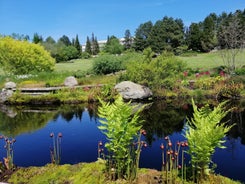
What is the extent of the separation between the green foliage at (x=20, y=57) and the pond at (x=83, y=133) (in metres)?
15.5

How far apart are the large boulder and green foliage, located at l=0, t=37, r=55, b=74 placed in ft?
51.5

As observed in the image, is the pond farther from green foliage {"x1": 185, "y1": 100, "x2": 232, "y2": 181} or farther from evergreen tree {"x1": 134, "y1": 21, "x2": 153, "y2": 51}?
evergreen tree {"x1": 134, "y1": 21, "x2": 153, "y2": 51}

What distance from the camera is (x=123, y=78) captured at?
22.1 metres

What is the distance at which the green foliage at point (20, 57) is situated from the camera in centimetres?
3187

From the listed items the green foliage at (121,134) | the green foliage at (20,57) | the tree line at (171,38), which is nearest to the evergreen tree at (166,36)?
the tree line at (171,38)

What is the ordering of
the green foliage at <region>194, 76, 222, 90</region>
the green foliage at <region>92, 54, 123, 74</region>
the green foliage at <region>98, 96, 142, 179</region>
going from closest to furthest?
the green foliage at <region>98, 96, 142, 179</region>, the green foliage at <region>194, 76, 222, 90</region>, the green foliage at <region>92, 54, 123, 74</region>

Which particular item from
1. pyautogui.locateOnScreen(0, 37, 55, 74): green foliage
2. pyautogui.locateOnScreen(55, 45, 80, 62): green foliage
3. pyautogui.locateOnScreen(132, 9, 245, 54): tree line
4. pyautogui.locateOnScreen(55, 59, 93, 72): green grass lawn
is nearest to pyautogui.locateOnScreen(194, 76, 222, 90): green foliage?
pyautogui.locateOnScreen(0, 37, 55, 74): green foliage

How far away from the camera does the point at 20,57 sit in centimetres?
3192

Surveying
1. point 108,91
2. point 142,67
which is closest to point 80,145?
point 108,91

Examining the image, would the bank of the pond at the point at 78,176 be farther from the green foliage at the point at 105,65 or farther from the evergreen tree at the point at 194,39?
the evergreen tree at the point at 194,39

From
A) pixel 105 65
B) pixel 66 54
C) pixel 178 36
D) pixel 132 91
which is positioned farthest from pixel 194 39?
pixel 132 91

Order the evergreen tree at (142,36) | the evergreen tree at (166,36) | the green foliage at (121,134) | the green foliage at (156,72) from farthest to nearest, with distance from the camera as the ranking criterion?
1. the evergreen tree at (142,36)
2. the evergreen tree at (166,36)
3. the green foliage at (156,72)
4. the green foliage at (121,134)

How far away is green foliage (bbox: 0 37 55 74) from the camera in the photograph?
105ft

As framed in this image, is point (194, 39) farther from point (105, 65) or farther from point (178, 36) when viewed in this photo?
point (105, 65)
